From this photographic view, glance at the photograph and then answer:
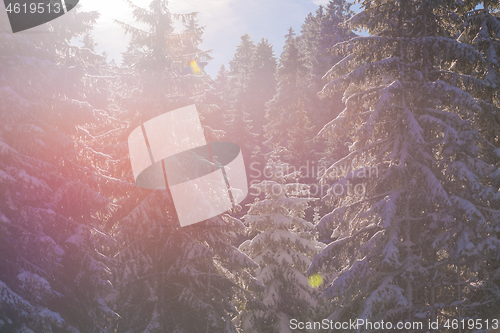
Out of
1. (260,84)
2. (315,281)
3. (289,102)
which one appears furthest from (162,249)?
(260,84)

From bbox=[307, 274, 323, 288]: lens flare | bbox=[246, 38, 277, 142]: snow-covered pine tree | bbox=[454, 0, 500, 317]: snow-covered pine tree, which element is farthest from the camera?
bbox=[246, 38, 277, 142]: snow-covered pine tree

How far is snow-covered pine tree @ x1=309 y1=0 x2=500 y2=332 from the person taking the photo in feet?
31.9

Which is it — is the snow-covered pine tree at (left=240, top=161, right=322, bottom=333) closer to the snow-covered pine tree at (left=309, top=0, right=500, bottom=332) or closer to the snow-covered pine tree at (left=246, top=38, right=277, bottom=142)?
the snow-covered pine tree at (left=309, top=0, right=500, bottom=332)

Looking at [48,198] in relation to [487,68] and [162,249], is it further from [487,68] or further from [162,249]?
[487,68]

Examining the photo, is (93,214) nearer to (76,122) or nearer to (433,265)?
(76,122)

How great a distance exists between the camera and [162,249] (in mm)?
12727

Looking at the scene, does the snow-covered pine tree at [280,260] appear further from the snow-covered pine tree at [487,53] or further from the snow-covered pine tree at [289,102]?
the snow-covered pine tree at [289,102]

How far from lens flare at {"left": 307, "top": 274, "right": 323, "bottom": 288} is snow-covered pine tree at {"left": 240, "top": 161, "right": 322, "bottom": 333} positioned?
0.18 meters

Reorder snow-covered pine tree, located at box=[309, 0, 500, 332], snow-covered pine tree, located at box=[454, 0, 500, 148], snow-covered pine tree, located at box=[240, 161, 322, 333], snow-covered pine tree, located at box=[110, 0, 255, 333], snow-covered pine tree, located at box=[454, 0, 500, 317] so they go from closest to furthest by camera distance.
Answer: snow-covered pine tree, located at box=[309, 0, 500, 332] → snow-covered pine tree, located at box=[454, 0, 500, 317] → snow-covered pine tree, located at box=[454, 0, 500, 148] → snow-covered pine tree, located at box=[110, 0, 255, 333] → snow-covered pine tree, located at box=[240, 161, 322, 333]

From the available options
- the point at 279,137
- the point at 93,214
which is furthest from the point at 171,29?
the point at 279,137

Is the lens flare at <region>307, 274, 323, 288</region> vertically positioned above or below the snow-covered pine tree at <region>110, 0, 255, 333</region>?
below

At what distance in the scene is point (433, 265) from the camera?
10047mm

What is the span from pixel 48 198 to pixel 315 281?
10.8m

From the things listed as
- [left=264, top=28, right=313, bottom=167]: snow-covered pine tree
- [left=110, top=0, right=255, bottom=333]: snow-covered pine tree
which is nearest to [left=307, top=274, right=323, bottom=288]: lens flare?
[left=110, top=0, right=255, bottom=333]: snow-covered pine tree
